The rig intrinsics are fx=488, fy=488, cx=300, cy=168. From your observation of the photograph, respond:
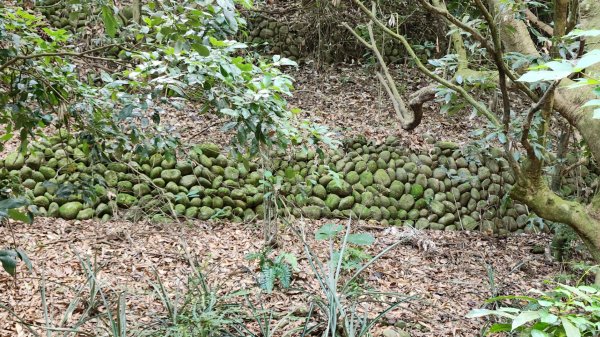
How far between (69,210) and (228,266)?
2.04 metres

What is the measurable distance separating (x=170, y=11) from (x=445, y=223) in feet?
15.9

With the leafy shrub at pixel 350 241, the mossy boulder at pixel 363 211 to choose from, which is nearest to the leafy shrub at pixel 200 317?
the leafy shrub at pixel 350 241

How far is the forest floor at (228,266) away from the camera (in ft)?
10.8

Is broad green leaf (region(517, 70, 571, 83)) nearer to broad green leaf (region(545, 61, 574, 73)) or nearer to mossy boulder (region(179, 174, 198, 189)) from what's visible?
broad green leaf (region(545, 61, 574, 73))

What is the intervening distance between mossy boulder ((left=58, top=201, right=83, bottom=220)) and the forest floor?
0.51 ft

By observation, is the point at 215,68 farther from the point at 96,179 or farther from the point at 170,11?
the point at 96,179

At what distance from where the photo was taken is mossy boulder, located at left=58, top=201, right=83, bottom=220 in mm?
5086

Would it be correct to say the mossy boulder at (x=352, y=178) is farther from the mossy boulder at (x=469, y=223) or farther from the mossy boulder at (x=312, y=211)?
the mossy boulder at (x=469, y=223)

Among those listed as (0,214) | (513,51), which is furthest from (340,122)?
(0,214)

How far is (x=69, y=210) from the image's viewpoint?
16.7ft

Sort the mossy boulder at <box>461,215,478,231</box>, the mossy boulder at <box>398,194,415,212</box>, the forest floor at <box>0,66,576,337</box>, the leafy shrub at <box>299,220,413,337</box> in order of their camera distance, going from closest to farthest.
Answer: the leafy shrub at <box>299,220,413,337</box>
the forest floor at <box>0,66,576,337</box>
the mossy boulder at <box>461,215,478,231</box>
the mossy boulder at <box>398,194,415,212</box>

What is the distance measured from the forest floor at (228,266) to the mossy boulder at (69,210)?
15 centimetres

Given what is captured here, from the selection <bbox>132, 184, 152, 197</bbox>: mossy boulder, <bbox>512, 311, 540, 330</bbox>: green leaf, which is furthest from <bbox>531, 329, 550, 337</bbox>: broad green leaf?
<bbox>132, 184, 152, 197</bbox>: mossy boulder

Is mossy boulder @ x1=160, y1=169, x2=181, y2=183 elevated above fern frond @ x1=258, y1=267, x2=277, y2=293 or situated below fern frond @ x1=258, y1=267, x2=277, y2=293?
below
